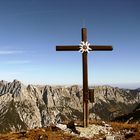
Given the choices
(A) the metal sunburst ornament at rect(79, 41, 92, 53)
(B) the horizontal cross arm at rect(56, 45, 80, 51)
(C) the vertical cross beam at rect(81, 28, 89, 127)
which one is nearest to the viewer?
(C) the vertical cross beam at rect(81, 28, 89, 127)

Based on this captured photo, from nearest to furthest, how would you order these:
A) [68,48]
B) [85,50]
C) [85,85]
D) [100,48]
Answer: [85,85]
[85,50]
[68,48]
[100,48]

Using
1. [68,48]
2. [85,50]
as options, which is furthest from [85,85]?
[68,48]

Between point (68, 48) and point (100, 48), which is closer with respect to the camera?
point (68, 48)

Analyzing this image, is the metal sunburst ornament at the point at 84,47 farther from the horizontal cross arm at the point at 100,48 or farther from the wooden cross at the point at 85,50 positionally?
the horizontal cross arm at the point at 100,48

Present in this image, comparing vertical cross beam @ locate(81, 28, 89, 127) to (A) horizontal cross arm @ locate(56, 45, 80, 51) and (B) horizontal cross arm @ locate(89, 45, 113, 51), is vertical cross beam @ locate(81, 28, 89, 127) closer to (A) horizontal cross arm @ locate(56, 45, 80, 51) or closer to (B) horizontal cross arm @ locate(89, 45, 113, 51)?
(A) horizontal cross arm @ locate(56, 45, 80, 51)

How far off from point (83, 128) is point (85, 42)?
7673 millimetres

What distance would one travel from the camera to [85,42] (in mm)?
23547

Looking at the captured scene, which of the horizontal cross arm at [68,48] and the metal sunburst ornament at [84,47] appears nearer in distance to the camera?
the metal sunburst ornament at [84,47]

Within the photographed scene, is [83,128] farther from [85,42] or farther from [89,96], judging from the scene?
[85,42]

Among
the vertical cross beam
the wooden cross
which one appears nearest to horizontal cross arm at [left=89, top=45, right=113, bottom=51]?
the wooden cross

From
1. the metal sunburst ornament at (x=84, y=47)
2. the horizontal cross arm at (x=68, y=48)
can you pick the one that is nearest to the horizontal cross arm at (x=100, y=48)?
the metal sunburst ornament at (x=84, y=47)

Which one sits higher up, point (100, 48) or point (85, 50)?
point (100, 48)

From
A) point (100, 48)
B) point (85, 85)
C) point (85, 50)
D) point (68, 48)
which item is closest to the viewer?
point (85, 85)

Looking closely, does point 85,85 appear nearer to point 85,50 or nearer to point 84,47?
point 85,50
